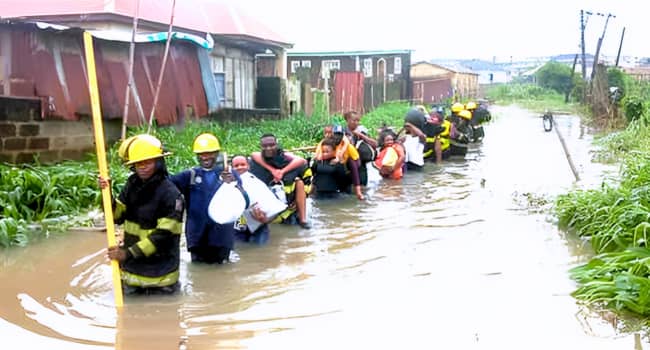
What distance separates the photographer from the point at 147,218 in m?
5.48

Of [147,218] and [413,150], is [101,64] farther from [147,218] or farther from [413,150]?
[147,218]

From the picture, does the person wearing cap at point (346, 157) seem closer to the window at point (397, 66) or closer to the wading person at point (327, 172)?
the wading person at point (327, 172)

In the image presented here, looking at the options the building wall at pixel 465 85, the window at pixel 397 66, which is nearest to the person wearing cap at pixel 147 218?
the window at pixel 397 66

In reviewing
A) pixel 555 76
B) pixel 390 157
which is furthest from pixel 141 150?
pixel 555 76

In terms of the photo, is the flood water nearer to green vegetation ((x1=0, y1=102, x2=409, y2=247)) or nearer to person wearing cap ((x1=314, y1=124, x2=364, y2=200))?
green vegetation ((x1=0, y1=102, x2=409, y2=247))

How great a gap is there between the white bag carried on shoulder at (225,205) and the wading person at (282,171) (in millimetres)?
1864

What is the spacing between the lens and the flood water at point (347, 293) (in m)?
4.92

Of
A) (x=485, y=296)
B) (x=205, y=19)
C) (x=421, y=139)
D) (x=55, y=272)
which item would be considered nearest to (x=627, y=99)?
(x=421, y=139)

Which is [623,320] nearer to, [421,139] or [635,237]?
[635,237]

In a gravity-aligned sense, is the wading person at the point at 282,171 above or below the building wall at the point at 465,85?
below

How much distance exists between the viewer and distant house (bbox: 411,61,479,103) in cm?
4054

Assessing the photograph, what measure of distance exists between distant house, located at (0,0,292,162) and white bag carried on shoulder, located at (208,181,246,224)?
4.47 metres

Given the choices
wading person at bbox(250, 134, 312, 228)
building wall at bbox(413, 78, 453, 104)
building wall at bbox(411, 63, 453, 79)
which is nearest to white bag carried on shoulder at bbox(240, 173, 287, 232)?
wading person at bbox(250, 134, 312, 228)

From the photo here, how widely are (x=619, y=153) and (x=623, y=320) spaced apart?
36.3 ft
